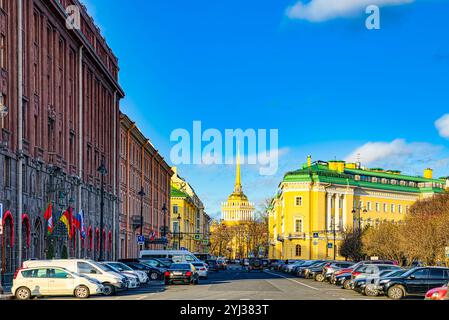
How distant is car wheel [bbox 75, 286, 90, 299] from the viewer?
1396 inches

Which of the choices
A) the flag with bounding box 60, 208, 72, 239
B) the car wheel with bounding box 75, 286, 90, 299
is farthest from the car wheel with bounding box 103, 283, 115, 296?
the flag with bounding box 60, 208, 72, 239

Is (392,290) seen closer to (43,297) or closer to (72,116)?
(43,297)

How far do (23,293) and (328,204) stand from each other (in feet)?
398

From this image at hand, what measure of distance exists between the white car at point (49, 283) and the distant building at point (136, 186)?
171 ft

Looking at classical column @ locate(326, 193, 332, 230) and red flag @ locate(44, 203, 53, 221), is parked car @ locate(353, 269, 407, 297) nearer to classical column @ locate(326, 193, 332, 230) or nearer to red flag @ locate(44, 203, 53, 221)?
red flag @ locate(44, 203, 53, 221)

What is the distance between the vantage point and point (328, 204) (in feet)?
500

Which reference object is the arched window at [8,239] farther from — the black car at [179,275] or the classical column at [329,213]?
the classical column at [329,213]

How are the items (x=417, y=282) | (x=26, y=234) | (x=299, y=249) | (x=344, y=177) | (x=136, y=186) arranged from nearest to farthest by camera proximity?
(x=417, y=282) → (x=26, y=234) → (x=136, y=186) → (x=299, y=249) → (x=344, y=177)

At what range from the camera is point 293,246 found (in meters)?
152

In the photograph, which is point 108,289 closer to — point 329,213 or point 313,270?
point 313,270

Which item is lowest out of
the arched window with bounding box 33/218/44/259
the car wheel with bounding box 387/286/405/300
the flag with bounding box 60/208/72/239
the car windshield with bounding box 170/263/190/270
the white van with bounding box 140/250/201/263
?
the white van with bounding box 140/250/201/263

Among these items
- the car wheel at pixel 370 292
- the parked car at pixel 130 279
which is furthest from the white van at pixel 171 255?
the car wheel at pixel 370 292

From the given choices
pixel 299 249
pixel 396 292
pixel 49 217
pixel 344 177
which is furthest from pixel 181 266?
pixel 344 177

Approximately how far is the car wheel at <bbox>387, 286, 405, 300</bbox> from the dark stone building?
63.7ft
